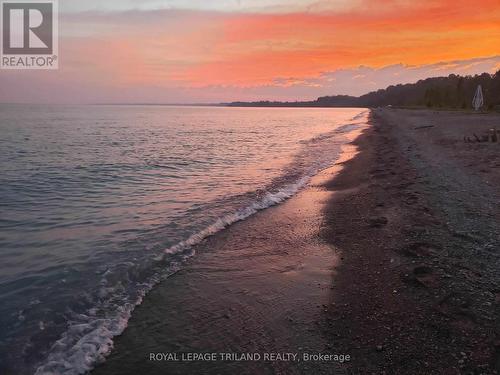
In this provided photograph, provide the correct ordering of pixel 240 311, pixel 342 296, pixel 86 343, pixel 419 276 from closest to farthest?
pixel 86 343, pixel 240 311, pixel 342 296, pixel 419 276

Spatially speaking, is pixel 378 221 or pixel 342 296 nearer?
pixel 342 296

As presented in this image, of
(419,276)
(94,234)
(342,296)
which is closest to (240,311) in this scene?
(342,296)

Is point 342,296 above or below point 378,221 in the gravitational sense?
below

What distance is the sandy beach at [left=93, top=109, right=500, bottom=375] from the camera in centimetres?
467

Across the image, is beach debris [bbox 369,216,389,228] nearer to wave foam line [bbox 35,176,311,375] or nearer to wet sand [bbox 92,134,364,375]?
wet sand [bbox 92,134,364,375]

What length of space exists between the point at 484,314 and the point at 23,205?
1414 centimetres

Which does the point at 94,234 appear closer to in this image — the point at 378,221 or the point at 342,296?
the point at 342,296

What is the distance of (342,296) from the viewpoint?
20.5 ft

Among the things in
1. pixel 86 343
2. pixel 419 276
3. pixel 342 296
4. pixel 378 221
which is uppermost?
pixel 378 221

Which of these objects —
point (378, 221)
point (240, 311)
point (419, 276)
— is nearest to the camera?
point (240, 311)

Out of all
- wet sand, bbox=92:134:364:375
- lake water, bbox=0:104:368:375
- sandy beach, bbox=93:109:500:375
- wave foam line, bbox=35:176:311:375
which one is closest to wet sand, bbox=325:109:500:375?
sandy beach, bbox=93:109:500:375

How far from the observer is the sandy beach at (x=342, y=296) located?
15.3ft

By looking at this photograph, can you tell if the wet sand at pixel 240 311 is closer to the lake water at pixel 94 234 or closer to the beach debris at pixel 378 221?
the lake water at pixel 94 234

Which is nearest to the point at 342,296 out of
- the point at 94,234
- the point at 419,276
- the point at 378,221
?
the point at 419,276
